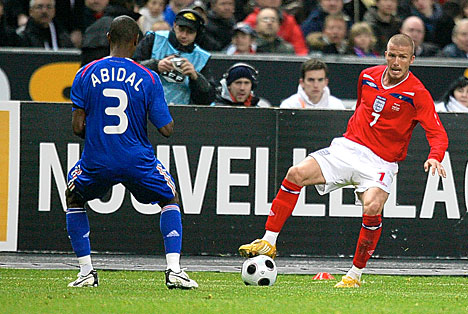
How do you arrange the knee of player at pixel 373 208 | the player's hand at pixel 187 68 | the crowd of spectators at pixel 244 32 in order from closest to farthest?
the knee of player at pixel 373 208 → the player's hand at pixel 187 68 → the crowd of spectators at pixel 244 32

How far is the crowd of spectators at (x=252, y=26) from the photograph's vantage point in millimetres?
13211

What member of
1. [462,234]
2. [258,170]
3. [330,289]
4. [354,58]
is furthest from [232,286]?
[354,58]

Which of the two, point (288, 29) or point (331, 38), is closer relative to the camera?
point (331, 38)

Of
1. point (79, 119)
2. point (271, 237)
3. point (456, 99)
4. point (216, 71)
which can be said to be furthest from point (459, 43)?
point (79, 119)

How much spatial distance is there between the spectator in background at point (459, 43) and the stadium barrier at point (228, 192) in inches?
138

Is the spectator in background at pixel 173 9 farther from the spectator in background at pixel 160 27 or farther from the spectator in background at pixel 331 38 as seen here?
the spectator in background at pixel 331 38

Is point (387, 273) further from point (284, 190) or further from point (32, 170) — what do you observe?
point (32, 170)

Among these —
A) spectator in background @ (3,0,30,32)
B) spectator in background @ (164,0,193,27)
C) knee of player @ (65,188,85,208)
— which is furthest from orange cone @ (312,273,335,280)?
spectator in background @ (3,0,30,32)

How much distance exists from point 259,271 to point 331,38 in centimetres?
660

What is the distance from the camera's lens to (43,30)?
1334 cm

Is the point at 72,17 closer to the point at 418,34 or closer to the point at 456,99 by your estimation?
the point at 418,34

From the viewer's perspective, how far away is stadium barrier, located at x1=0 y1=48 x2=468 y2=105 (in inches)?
514

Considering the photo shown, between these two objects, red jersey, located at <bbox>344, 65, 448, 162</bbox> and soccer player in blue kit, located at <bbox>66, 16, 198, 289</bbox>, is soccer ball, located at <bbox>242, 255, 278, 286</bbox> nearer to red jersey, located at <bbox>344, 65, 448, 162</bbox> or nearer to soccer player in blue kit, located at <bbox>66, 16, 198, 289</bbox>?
soccer player in blue kit, located at <bbox>66, 16, 198, 289</bbox>

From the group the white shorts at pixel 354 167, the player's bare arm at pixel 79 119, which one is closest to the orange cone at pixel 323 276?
the white shorts at pixel 354 167
